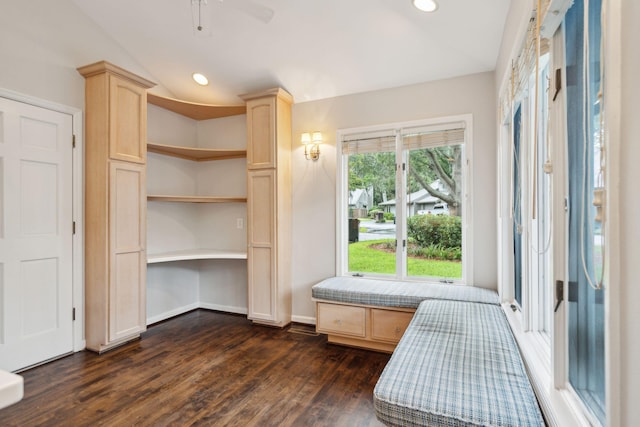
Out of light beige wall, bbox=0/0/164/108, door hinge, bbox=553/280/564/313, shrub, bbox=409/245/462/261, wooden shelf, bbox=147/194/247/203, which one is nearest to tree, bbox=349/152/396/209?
shrub, bbox=409/245/462/261

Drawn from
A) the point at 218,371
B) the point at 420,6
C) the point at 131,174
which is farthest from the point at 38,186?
the point at 420,6

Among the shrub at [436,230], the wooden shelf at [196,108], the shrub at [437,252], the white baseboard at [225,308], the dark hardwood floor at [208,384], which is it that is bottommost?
the dark hardwood floor at [208,384]

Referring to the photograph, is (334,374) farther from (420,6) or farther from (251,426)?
(420,6)

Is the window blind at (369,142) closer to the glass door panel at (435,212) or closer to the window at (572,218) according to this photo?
the glass door panel at (435,212)

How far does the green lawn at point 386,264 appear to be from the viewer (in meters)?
3.33

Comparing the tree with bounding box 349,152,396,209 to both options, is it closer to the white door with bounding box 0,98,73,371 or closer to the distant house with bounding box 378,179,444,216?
the distant house with bounding box 378,179,444,216

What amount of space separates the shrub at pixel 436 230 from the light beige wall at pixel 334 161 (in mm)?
186

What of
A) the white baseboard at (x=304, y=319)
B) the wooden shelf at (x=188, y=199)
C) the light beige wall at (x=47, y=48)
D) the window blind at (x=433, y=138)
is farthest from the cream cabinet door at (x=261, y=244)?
the light beige wall at (x=47, y=48)

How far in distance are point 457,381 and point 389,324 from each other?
4.92 ft

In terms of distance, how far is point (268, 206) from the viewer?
3.68 m

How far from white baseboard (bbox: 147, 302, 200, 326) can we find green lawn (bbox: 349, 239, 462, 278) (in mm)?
2197

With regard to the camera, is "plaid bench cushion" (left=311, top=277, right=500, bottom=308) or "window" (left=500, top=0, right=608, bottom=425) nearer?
"window" (left=500, top=0, right=608, bottom=425)

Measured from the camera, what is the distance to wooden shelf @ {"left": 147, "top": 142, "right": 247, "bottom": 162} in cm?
367

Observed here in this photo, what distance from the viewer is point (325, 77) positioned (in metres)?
3.44
